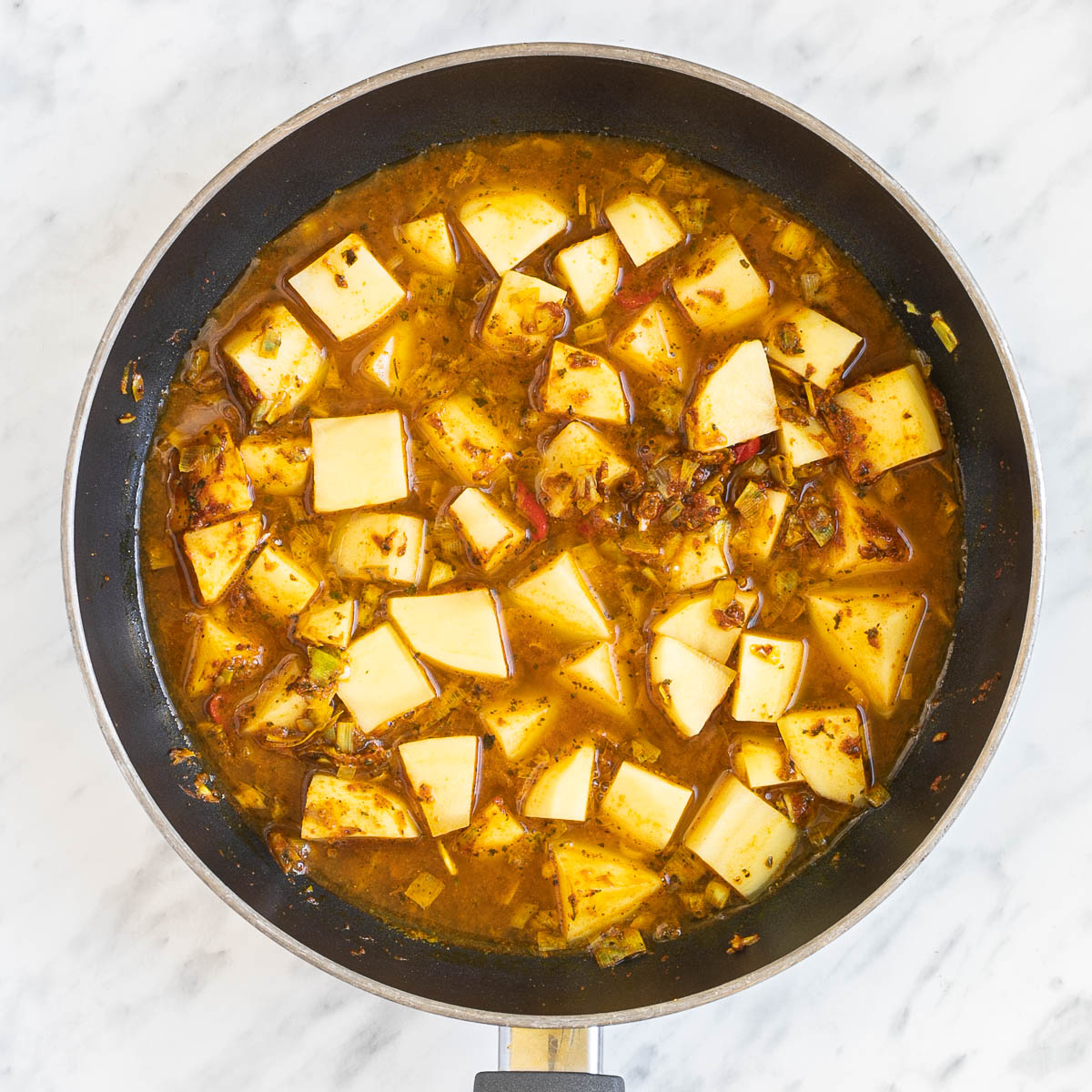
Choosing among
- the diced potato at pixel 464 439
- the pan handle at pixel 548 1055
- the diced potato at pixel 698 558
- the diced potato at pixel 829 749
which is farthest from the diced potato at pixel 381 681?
the diced potato at pixel 829 749

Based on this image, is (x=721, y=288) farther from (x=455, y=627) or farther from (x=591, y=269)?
(x=455, y=627)

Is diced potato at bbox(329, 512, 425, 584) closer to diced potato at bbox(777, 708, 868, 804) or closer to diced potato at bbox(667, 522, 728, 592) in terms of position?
diced potato at bbox(667, 522, 728, 592)

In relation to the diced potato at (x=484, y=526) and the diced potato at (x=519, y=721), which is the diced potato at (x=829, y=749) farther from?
the diced potato at (x=484, y=526)

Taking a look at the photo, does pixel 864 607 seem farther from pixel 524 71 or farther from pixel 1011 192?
pixel 524 71

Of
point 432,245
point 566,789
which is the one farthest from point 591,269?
point 566,789

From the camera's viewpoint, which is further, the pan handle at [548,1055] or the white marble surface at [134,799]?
the white marble surface at [134,799]

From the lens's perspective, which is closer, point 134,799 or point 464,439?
point 464,439
